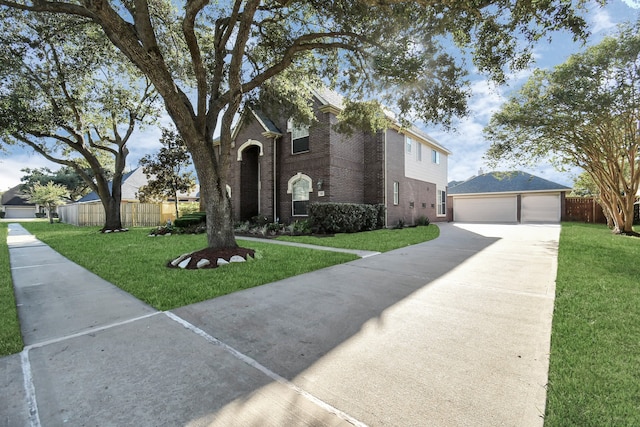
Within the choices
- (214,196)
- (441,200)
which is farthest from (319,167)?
(441,200)

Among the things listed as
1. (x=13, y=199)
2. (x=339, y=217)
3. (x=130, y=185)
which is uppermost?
(x=130, y=185)

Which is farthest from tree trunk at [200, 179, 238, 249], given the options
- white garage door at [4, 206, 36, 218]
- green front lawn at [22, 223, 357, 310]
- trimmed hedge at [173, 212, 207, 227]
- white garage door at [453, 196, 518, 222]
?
white garage door at [4, 206, 36, 218]

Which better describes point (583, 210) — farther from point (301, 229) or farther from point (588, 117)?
point (301, 229)

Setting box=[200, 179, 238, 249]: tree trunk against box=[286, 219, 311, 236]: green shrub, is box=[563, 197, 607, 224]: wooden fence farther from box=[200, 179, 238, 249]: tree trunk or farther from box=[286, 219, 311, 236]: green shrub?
box=[200, 179, 238, 249]: tree trunk

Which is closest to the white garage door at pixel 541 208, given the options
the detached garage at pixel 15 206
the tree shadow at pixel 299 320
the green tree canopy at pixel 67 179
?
the tree shadow at pixel 299 320

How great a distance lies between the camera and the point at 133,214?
23.8 meters

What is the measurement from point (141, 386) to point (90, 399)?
1.05 feet

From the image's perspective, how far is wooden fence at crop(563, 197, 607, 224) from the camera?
907 inches

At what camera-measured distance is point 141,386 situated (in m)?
2.30

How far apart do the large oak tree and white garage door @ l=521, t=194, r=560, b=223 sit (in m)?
22.4

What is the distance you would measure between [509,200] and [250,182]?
77.3 ft

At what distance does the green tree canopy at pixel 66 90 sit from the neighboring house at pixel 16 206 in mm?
59884

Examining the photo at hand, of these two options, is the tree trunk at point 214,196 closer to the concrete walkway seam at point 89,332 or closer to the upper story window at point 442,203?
the concrete walkway seam at point 89,332

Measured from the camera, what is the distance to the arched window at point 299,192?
1497cm
